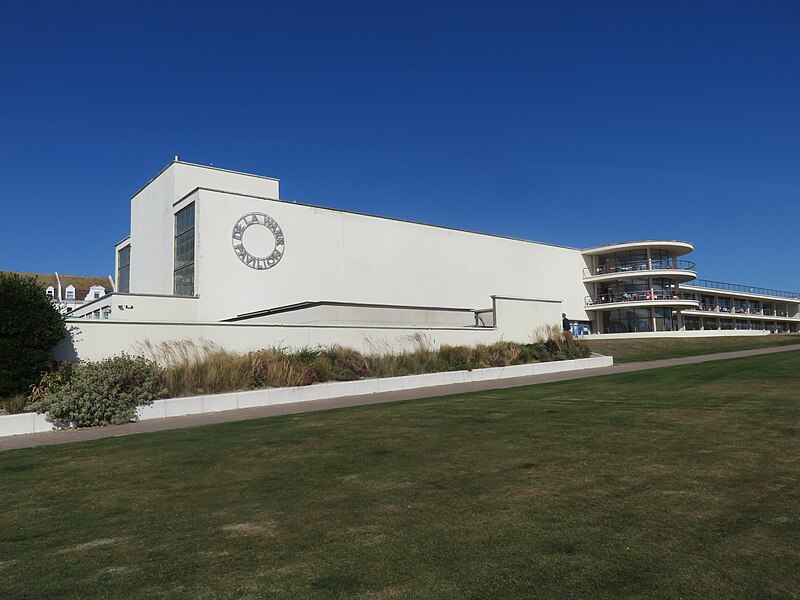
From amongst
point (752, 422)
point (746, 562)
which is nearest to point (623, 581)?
point (746, 562)

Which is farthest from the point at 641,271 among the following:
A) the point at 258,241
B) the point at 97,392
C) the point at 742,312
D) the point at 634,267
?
the point at 97,392

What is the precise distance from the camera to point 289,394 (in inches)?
643

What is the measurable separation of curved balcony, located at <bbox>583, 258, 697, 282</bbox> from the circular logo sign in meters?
37.0

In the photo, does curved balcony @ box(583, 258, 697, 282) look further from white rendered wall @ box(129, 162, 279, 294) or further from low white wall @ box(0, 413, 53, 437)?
low white wall @ box(0, 413, 53, 437)

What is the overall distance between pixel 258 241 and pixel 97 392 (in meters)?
22.4

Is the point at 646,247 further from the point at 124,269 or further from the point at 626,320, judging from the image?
the point at 124,269

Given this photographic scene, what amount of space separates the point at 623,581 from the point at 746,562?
831 millimetres

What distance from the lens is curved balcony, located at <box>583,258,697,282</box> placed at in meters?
59.1

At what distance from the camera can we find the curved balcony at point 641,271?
5906 cm

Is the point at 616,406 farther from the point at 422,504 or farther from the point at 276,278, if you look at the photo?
the point at 276,278

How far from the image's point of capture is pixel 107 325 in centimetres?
1648

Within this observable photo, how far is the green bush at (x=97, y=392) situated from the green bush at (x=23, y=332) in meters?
0.39

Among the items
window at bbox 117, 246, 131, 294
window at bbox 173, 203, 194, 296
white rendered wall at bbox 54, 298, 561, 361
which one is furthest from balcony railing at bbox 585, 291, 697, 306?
window at bbox 117, 246, 131, 294

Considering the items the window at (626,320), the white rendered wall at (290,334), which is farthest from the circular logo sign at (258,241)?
the window at (626,320)
